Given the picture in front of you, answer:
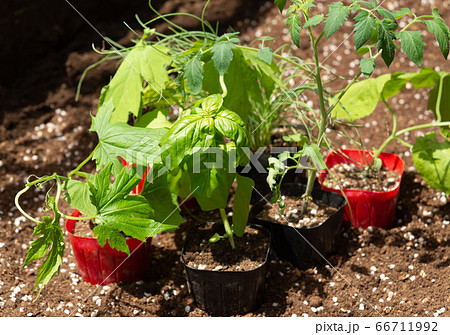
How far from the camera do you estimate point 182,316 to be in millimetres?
1509

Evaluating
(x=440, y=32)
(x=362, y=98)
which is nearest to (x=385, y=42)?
(x=440, y=32)

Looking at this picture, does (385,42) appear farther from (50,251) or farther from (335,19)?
(50,251)

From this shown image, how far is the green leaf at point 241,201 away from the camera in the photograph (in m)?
1.45

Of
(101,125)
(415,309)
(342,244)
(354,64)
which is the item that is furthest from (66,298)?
(354,64)

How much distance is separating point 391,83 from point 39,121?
148 centimetres

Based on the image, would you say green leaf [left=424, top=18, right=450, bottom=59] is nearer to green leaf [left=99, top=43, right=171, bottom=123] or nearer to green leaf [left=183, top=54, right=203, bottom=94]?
green leaf [left=183, top=54, right=203, bottom=94]

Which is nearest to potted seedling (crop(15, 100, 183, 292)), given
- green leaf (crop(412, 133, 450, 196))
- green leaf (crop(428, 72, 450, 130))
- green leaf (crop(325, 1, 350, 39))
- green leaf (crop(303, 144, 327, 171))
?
green leaf (crop(303, 144, 327, 171))

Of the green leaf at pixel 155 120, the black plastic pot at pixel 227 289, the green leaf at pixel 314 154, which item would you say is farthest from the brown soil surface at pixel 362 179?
the green leaf at pixel 155 120

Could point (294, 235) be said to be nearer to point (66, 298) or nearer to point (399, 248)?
point (399, 248)

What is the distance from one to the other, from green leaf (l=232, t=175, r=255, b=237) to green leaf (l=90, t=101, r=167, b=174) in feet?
0.80

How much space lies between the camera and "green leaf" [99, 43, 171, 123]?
64.1 inches

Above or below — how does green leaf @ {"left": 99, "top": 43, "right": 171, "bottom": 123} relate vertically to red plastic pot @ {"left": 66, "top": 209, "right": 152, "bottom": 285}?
above

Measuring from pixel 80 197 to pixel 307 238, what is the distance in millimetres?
672

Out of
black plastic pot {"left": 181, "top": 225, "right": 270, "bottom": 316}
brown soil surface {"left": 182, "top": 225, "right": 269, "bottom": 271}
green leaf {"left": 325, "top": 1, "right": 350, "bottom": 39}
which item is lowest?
black plastic pot {"left": 181, "top": 225, "right": 270, "bottom": 316}
